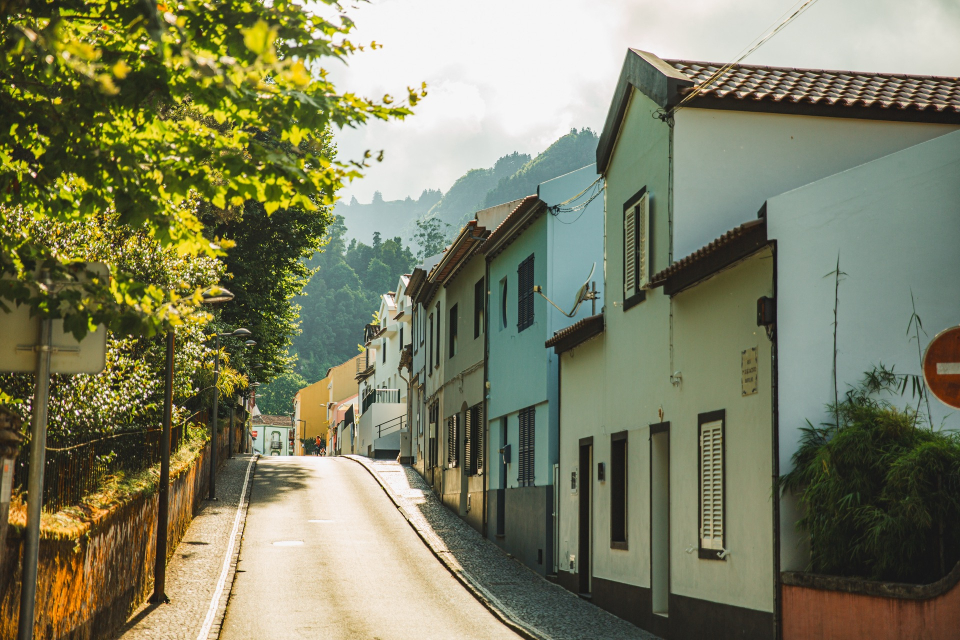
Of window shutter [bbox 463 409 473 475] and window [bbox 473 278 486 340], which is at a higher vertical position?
window [bbox 473 278 486 340]

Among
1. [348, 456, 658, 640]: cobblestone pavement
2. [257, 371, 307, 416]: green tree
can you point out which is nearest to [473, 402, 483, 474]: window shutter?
[348, 456, 658, 640]: cobblestone pavement

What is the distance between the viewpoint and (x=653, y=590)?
1398cm

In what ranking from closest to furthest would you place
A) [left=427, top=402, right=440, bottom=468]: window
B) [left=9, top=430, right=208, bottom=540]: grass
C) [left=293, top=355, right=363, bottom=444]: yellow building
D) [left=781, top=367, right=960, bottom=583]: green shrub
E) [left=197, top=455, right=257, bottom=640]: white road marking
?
[left=781, top=367, right=960, bottom=583]: green shrub, [left=9, top=430, right=208, bottom=540]: grass, [left=197, top=455, right=257, bottom=640]: white road marking, [left=427, top=402, right=440, bottom=468]: window, [left=293, top=355, right=363, bottom=444]: yellow building

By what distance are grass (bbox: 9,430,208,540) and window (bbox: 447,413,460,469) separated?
11.0 meters

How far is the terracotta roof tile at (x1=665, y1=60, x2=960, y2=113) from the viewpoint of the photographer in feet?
43.1

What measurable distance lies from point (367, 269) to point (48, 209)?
4917 inches

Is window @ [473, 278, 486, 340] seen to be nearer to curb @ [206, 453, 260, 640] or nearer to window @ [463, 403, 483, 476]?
window @ [463, 403, 483, 476]

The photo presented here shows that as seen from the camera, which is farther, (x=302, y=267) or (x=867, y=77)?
(x=302, y=267)

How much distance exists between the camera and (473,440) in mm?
27281

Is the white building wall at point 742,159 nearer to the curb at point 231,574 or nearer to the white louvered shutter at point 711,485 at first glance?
the white louvered shutter at point 711,485

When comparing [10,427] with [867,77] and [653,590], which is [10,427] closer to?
[653,590]

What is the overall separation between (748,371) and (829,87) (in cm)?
534

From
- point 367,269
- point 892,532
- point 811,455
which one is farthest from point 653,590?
point 367,269

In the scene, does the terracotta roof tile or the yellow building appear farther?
the yellow building
